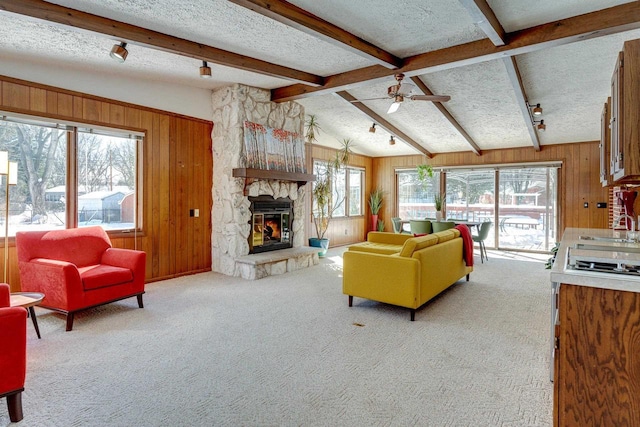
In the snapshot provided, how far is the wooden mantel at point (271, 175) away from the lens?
17.9 ft

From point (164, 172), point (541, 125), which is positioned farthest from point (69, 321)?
point (541, 125)

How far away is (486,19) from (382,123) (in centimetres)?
397

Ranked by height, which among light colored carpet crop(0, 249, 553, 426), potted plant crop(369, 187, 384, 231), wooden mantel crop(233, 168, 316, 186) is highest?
wooden mantel crop(233, 168, 316, 186)

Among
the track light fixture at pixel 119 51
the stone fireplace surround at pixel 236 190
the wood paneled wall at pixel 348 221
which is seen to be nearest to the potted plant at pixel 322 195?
the wood paneled wall at pixel 348 221

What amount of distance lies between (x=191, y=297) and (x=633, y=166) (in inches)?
170

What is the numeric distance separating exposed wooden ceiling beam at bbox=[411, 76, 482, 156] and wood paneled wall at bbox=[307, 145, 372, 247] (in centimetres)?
287

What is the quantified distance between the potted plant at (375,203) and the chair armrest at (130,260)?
23.0ft

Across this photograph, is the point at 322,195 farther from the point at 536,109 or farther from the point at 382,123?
the point at 536,109

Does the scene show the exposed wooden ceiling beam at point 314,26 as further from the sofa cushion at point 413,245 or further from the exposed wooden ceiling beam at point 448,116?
the sofa cushion at point 413,245

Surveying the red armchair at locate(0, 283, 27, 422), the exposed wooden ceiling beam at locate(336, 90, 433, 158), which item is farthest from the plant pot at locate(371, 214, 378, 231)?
the red armchair at locate(0, 283, 27, 422)

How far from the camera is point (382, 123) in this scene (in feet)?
23.7

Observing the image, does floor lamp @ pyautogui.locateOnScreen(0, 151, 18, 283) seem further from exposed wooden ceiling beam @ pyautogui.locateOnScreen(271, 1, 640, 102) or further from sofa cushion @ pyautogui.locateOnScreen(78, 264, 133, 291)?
exposed wooden ceiling beam @ pyautogui.locateOnScreen(271, 1, 640, 102)

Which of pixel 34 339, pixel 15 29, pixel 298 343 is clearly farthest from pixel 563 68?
pixel 34 339

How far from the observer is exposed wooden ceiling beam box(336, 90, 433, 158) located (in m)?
6.16
